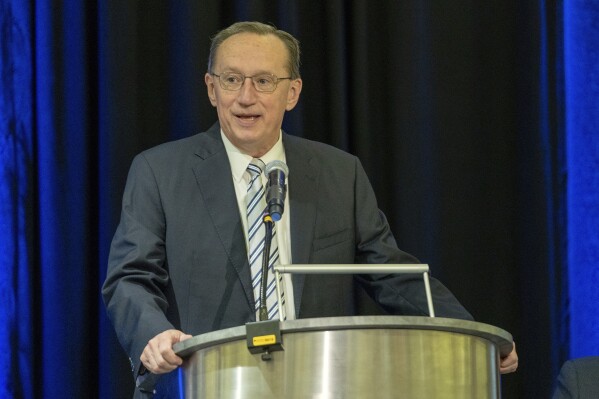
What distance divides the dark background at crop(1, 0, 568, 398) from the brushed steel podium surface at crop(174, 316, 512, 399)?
149 cm

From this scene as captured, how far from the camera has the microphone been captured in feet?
8.96

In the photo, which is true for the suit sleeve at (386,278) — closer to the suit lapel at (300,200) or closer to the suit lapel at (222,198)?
the suit lapel at (300,200)

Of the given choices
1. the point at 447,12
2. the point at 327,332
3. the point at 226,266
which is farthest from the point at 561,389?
the point at 447,12

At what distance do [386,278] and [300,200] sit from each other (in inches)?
14.0

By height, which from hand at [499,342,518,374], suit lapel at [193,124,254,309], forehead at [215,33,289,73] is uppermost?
forehead at [215,33,289,73]

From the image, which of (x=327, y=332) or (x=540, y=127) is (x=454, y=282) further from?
(x=327, y=332)

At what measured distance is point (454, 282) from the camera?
406 centimetres

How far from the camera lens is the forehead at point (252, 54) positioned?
3334mm

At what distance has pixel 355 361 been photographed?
222 centimetres

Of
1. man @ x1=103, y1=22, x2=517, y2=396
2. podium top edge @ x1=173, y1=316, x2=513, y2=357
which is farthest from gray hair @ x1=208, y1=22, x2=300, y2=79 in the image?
podium top edge @ x1=173, y1=316, x2=513, y2=357

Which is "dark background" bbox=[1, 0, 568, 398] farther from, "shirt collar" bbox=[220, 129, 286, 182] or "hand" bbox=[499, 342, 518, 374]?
"hand" bbox=[499, 342, 518, 374]

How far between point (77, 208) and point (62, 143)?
23cm

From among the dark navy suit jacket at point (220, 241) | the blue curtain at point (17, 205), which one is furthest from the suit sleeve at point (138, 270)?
the blue curtain at point (17, 205)

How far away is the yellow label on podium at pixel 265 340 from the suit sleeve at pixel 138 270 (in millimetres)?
520
